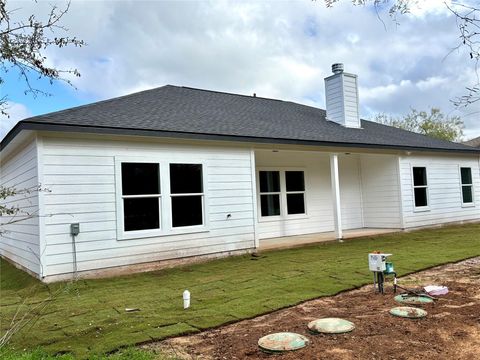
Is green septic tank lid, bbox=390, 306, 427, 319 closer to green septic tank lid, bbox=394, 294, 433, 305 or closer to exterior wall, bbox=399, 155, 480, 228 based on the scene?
green septic tank lid, bbox=394, 294, 433, 305

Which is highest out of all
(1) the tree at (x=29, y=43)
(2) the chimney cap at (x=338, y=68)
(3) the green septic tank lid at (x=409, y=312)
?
(2) the chimney cap at (x=338, y=68)

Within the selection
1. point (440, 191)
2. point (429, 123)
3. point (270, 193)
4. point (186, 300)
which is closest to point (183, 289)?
point (186, 300)

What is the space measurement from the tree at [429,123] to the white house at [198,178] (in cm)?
2269

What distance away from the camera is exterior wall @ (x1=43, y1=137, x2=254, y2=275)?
670cm

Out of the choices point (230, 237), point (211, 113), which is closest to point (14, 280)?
point (230, 237)

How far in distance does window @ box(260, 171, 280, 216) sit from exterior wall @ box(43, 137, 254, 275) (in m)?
2.59

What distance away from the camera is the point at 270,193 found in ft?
37.3

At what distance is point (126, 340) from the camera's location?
3867 mm

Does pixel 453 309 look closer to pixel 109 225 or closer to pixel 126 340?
pixel 126 340

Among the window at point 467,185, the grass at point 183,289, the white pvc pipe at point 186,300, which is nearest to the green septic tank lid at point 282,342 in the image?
the grass at point 183,289

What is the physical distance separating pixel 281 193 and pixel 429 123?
28.7m

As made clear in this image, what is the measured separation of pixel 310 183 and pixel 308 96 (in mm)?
12192

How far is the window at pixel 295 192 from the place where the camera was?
38.5 ft

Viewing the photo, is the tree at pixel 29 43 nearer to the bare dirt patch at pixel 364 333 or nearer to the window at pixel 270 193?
the bare dirt patch at pixel 364 333
